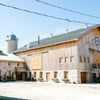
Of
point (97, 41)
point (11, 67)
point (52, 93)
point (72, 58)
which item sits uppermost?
point (97, 41)

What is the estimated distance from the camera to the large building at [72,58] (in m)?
27.6

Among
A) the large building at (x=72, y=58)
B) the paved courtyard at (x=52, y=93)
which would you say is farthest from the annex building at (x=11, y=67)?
the paved courtyard at (x=52, y=93)

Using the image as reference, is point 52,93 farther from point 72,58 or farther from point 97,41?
point 97,41

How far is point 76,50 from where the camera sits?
27.4 m

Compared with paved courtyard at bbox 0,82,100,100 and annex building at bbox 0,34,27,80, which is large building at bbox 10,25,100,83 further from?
paved courtyard at bbox 0,82,100,100

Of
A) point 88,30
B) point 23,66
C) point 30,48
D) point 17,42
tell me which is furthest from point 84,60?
point 17,42

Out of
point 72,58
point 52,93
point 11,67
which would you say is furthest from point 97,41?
point 52,93

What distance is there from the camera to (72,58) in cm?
2806

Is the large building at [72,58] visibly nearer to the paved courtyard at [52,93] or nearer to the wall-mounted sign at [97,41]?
the wall-mounted sign at [97,41]

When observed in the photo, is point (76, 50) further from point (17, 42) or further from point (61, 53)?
point (17, 42)

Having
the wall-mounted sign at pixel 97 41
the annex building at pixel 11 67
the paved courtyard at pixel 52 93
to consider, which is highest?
the wall-mounted sign at pixel 97 41

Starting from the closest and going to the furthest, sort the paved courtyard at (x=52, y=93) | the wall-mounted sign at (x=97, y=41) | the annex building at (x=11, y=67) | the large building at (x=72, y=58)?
the paved courtyard at (x=52, y=93) < the large building at (x=72, y=58) < the wall-mounted sign at (x=97, y=41) < the annex building at (x=11, y=67)

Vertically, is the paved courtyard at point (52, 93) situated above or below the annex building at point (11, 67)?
below

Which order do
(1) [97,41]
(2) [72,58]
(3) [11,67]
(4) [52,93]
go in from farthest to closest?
(3) [11,67] → (1) [97,41] → (2) [72,58] → (4) [52,93]
